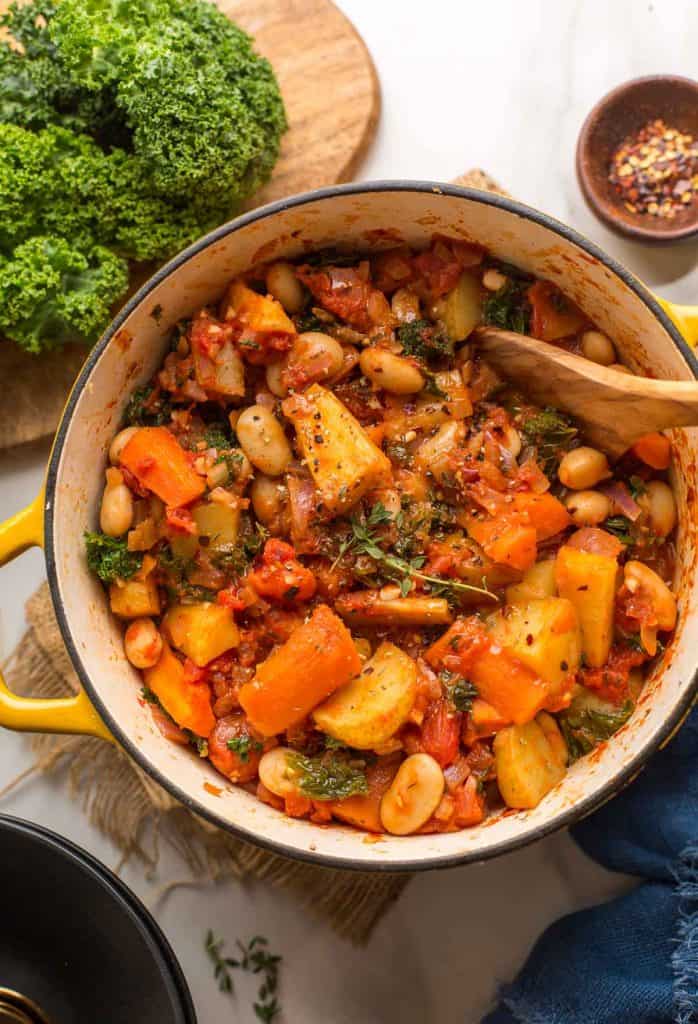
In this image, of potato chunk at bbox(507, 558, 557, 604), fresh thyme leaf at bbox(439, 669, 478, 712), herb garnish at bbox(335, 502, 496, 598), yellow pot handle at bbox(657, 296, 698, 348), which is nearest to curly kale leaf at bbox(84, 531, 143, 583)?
herb garnish at bbox(335, 502, 496, 598)

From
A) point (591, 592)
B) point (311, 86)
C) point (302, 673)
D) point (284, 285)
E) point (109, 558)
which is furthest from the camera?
point (311, 86)

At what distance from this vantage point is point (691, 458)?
2.75m

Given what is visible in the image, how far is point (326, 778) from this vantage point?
269 cm

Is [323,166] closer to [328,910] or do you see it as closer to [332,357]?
[332,357]

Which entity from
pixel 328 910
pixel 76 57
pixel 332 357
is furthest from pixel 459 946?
pixel 76 57

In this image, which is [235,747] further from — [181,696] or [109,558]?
[109,558]

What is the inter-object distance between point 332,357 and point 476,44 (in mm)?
1388

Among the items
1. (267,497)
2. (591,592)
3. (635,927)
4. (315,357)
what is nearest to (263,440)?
(267,497)

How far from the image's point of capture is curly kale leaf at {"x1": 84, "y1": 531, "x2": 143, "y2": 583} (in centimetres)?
277

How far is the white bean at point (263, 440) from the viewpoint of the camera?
9.05 feet

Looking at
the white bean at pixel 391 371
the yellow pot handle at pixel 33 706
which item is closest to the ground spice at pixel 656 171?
the white bean at pixel 391 371

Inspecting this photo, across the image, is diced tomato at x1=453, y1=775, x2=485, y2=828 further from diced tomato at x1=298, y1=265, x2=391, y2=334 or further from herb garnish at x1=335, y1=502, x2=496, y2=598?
diced tomato at x1=298, y1=265, x2=391, y2=334

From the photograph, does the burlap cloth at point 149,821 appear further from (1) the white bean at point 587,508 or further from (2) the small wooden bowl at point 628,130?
(1) the white bean at point 587,508

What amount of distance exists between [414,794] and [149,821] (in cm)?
106
